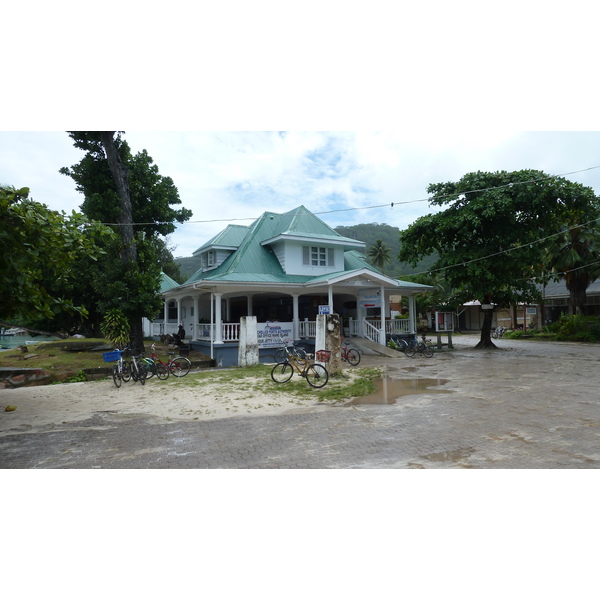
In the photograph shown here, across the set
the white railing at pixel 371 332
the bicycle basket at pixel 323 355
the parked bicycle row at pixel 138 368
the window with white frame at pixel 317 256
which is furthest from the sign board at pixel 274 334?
the bicycle basket at pixel 323 355

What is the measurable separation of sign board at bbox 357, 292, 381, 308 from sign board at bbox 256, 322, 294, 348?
12.4 feet

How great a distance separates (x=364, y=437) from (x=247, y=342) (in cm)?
975

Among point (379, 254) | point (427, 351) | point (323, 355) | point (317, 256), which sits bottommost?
point (427, 351)

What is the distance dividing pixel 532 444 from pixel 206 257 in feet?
65.6

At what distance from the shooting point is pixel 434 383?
1198 cm

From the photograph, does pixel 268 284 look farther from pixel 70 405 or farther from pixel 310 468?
pixel 310 468

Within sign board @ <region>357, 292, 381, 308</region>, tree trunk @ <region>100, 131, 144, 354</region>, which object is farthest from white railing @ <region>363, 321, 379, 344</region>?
tree trunk @ <region>100, 131, 144, 354</region>

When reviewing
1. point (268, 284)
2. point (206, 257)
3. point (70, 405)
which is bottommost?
point (70, 405)

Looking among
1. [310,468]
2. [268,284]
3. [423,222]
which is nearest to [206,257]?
[268,284]

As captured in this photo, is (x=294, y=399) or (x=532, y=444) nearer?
(x=532, y=444)

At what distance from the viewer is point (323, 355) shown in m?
12.4

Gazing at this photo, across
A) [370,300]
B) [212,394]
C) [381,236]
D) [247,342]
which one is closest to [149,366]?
[212,394]

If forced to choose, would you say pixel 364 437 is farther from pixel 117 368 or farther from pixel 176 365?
pixel 176 365

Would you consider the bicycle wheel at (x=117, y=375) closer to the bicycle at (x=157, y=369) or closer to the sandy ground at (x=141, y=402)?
the sandy ground at (x=141, y=402)
